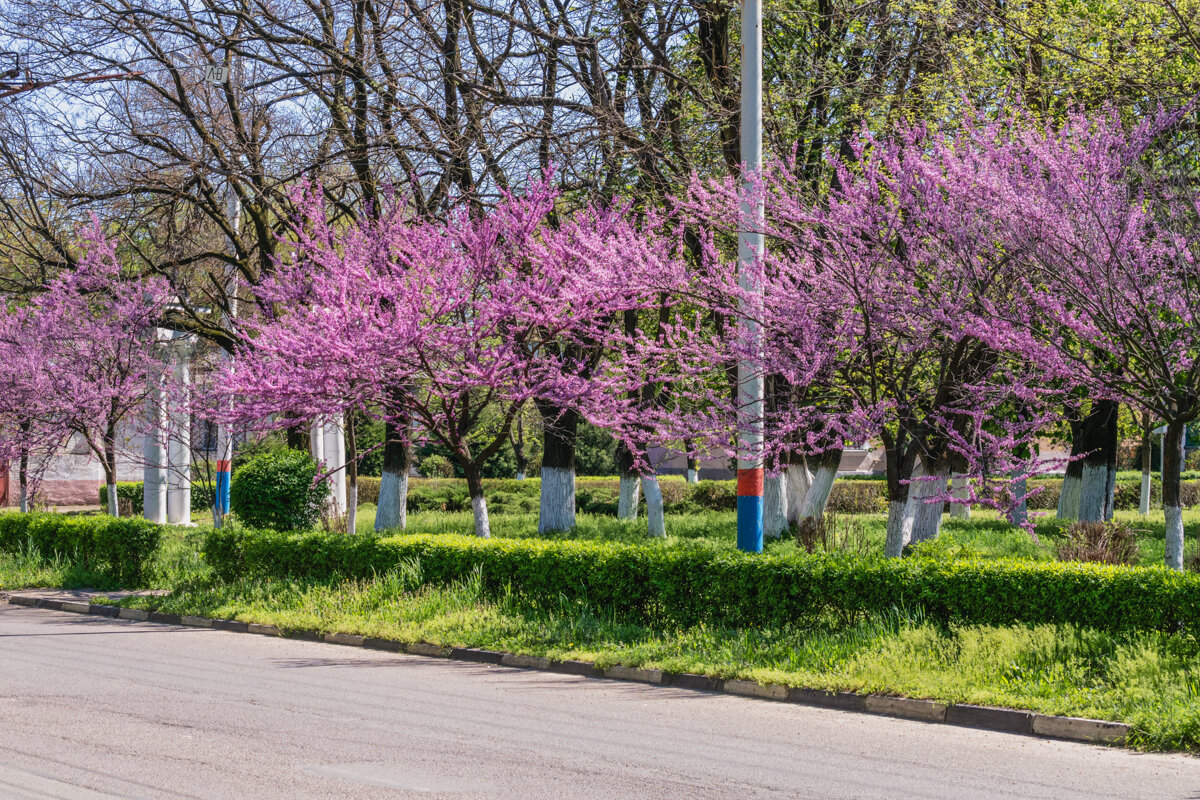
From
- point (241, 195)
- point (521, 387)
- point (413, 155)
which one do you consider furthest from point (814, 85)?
point (241, 195)

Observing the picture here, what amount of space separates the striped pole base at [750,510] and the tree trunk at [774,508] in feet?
21.8

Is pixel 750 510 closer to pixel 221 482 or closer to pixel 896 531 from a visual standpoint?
pixel 896 531

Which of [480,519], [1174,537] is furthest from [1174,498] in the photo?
[480,519]

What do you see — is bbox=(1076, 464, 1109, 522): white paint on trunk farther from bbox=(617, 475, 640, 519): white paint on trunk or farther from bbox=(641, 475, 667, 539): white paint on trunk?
bbox=(617, 475, 640, 519): white paint on trunk

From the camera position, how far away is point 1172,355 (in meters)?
11.4

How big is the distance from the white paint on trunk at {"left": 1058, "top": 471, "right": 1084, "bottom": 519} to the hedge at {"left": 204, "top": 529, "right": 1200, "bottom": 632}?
16824 millimetres

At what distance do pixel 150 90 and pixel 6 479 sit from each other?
26831 mm

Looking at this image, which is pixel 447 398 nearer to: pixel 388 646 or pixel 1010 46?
pixel 388 646

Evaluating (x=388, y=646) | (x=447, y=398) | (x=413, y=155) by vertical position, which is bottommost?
(x=388, y=646)

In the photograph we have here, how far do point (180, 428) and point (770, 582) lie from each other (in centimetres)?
1533

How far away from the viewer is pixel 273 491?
19.5m

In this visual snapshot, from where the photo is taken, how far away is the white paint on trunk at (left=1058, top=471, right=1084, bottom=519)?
2684 cm

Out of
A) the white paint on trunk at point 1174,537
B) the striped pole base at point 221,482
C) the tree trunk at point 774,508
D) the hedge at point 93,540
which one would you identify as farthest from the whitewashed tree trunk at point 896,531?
the striped pole base at point 221,482

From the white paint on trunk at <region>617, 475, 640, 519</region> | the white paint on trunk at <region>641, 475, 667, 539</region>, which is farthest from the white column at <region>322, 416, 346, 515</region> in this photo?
the white paint on trunk at <region>641, 475, 667, 539</region>
